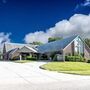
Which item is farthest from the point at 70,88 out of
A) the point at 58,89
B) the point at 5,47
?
the point at 5,47

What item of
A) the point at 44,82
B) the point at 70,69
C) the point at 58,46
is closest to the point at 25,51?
the point at 58,46

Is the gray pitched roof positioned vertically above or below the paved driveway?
above

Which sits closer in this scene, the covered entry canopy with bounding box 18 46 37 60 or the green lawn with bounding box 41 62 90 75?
the green lawn with bounding box 41 62 90 75

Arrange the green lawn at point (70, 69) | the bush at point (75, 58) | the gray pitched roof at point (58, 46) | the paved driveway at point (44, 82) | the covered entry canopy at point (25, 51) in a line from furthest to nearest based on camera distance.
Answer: the covered entry canopy at point (25, 51) → the gray pitched roof at point (58, 46) → the bush at point (75, 58) → the green lawn at point (70, 69) → the paved driveway at point (44, 82)

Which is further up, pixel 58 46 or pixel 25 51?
pixel 58 46

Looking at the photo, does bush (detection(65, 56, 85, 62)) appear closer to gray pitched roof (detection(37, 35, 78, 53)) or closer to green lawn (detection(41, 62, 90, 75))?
gray pitched roof (detection(37, 35, 78, 53))

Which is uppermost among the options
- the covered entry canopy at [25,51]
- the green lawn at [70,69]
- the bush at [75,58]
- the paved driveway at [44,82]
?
the covered entry canopy at [25,51]

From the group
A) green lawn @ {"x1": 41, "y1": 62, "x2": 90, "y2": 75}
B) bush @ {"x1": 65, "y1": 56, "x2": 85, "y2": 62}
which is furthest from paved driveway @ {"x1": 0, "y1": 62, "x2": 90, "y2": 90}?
bush @ {"x1": 65, "y1": 56, "x2": 85, "y2": 62}

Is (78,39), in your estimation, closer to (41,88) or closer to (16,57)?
(16,57)

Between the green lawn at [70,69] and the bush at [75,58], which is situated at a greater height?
the bush at [75,58]

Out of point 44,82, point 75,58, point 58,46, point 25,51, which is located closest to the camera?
point 44,82

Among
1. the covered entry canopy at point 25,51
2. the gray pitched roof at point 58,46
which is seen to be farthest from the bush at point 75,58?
the covered entry canopy at point 25,51

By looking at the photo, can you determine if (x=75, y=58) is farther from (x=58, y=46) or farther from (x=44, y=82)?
(x=44, y=82)

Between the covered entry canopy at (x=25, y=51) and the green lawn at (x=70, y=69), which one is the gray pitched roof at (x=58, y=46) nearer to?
the covered entry canopy at (x=25, y=51)
